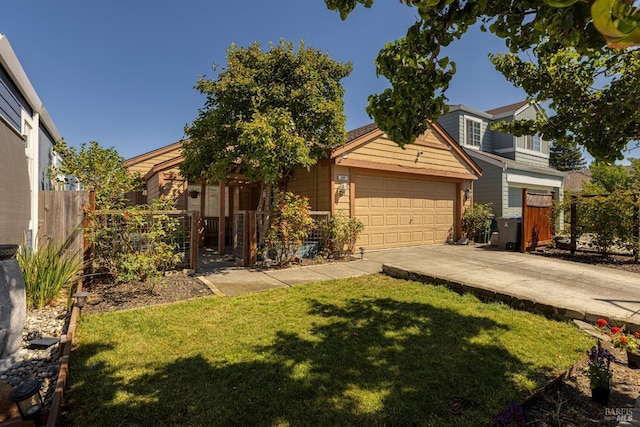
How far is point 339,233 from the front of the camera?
8.73 meters

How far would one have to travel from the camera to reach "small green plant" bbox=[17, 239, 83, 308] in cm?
427

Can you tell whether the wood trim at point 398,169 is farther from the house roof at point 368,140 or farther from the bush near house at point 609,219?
the bush near house at point 609,219

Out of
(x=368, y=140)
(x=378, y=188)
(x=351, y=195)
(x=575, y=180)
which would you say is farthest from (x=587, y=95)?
(x=575, y=180)

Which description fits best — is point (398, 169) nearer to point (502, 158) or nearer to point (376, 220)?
point (376, 220)

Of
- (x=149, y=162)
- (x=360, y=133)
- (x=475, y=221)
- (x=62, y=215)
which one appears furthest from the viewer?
(x=149, y=162)

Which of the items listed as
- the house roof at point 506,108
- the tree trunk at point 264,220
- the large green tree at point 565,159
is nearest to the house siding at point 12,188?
the tree trunk at point 264,220

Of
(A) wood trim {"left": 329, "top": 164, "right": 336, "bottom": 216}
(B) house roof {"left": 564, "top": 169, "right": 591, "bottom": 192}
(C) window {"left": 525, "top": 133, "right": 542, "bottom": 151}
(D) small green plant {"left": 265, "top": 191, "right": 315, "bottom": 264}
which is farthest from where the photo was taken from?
(B) house roof {"left": 564, "top": 169, "right": 591, "bottom": 192}

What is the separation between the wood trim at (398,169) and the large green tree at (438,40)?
660cm

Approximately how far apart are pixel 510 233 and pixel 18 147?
1298 centimetres

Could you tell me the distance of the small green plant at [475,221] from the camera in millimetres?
12727

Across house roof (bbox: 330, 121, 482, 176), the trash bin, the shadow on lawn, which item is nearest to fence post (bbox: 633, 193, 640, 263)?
the trash bin

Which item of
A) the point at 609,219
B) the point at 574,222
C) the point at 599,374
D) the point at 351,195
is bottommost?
the point at 599,374

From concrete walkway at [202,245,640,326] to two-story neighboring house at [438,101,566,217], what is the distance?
21.2 ft

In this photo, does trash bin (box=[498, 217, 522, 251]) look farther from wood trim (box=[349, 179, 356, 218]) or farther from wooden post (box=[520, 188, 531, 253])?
wood trim (box=[349, 179, 356, 218])
